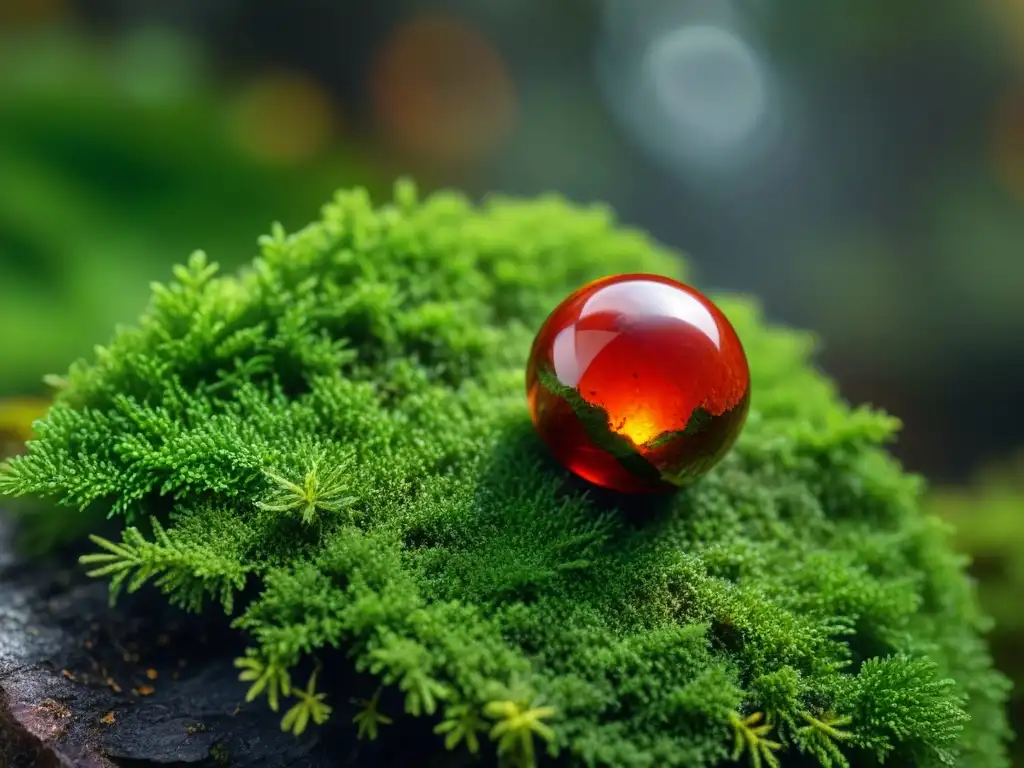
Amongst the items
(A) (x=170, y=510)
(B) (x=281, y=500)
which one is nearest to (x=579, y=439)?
(B) (x=281, y=500)

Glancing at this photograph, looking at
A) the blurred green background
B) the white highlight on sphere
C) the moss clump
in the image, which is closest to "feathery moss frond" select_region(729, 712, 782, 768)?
the moss clump

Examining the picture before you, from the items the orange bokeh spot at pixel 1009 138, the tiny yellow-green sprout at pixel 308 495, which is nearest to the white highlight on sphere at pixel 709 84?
the orange bokeh spot at pixel 1009 138

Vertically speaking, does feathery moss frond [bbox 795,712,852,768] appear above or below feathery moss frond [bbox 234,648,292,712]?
above

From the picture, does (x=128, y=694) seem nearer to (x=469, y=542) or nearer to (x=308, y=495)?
(x=308, y=495)

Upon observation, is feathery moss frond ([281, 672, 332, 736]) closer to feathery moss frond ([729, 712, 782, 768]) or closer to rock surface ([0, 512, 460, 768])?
rock surface ([0, 512, 460, 768])

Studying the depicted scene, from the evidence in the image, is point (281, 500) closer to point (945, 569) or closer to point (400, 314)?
point (400, 314)

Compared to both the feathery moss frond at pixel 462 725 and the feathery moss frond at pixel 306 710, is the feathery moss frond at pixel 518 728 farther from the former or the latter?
the feathery moss frond at pixel 306 710
